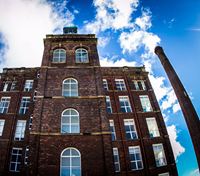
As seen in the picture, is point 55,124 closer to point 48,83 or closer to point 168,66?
point 48,83

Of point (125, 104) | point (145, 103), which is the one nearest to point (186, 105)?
point (145, 103)

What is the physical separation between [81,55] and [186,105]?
1073 centimetres

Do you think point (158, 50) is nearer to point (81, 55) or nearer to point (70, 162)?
point (81, 55)

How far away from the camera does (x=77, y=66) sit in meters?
17.0

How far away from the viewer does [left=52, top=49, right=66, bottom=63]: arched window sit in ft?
57.7

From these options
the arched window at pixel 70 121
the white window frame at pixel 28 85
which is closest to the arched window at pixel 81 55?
the arched window at pixel 70 121

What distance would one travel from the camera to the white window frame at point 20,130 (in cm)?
2213

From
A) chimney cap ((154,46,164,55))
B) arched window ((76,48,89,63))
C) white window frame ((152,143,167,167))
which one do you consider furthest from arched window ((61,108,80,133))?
chimney cap ((154,46,164,55))

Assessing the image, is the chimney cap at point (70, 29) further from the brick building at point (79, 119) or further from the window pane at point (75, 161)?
the window pane at point (75, 161)

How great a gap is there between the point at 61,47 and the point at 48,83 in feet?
14.6

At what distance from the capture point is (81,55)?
1809cm

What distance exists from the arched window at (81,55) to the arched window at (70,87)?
2391 millimetres

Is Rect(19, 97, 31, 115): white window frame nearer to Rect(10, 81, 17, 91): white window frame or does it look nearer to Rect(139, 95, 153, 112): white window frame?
Rect(10, 81, 17, 91): white window frame

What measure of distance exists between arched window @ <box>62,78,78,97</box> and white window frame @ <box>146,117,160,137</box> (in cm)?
1218
